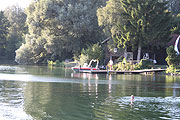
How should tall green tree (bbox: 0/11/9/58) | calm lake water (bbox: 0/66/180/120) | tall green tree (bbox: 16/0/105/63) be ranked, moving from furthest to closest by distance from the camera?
tall green tree (bbox: 0/11/9/58) → tall green tree (bbox: 16/0/105/63) → calm lake water (bbox: 0/66/180/120)

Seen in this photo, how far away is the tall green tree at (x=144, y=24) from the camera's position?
59688 mm

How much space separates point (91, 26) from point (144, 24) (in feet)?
58.8

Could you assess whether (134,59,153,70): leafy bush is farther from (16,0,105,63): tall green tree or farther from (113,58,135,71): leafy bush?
(16,0,105,63): tall green tree

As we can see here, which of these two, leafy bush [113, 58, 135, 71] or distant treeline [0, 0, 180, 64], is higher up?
distant treeline [0, 0, 180, 64]

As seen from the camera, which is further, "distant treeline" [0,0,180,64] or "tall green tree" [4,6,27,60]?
"tall green tree" [4,6,27,60]

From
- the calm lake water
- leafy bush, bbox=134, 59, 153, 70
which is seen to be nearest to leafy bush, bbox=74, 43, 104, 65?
leafy bush, bbox=134, 59, 153, 70

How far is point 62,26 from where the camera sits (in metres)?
77.4

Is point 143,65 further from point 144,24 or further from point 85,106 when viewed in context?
point 85,106

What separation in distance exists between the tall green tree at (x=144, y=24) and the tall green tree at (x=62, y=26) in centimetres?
1511

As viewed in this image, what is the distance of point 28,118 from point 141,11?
43734 millimetres

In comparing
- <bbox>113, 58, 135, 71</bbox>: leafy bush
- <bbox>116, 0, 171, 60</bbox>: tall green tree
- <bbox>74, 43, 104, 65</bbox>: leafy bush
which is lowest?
<bbox>113, 58, 135, 71</bbox>: leafy bush

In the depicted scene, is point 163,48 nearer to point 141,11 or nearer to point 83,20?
point 141,11

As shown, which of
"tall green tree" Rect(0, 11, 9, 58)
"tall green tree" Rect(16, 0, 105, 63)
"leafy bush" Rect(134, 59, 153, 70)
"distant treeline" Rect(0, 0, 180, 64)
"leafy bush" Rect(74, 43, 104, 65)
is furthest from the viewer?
"tall green tree" Rect(0, 11, 9, 58)

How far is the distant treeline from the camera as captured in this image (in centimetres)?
6025
